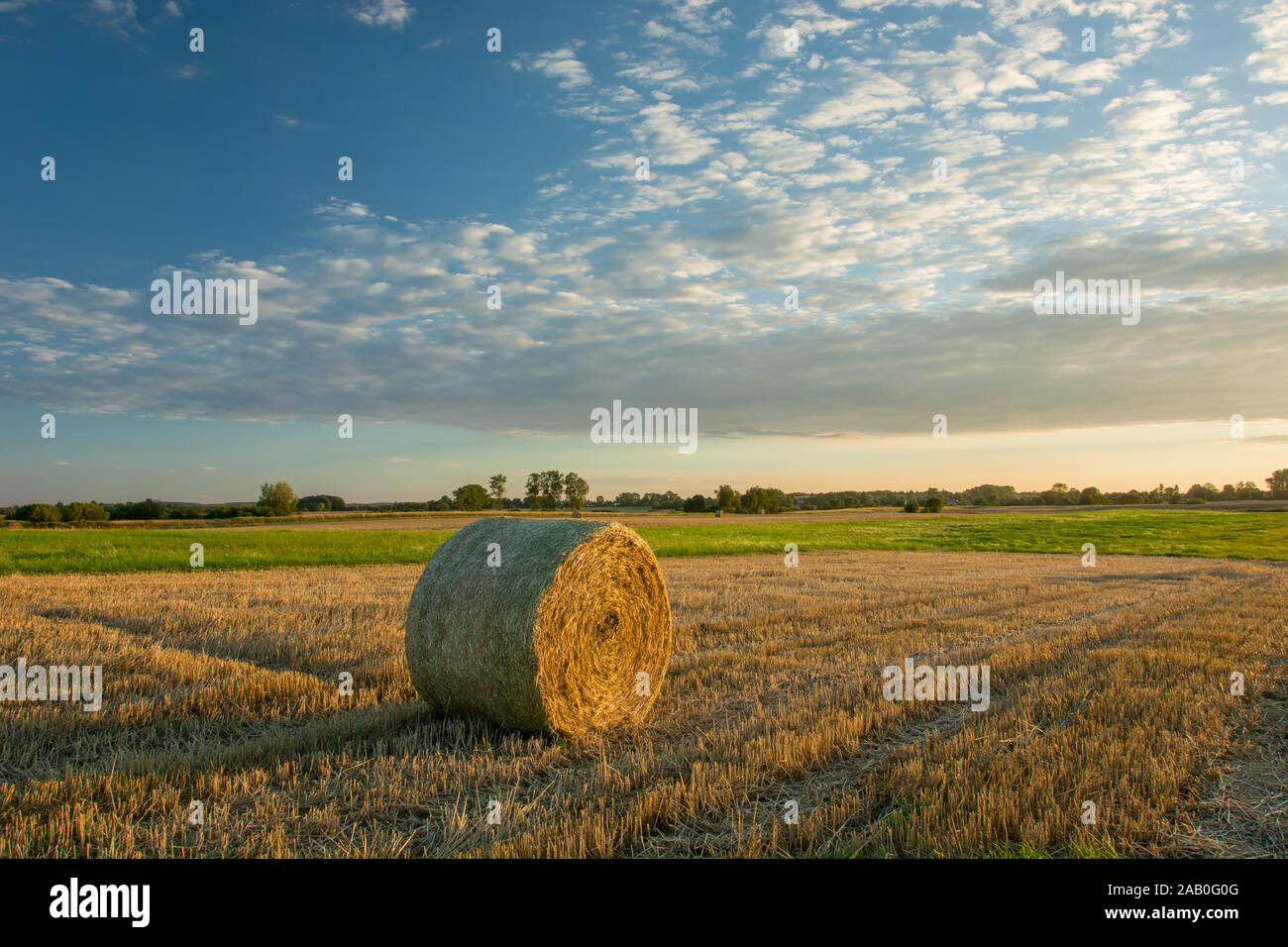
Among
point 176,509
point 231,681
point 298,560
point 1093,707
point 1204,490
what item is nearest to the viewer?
point 1093,707

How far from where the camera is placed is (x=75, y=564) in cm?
2006

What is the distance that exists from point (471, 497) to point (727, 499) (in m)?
35.5

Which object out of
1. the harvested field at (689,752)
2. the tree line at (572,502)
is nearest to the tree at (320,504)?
the tree line at (572,502)

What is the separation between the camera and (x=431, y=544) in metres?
32.9

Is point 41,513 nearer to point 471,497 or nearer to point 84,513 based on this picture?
point 84,513

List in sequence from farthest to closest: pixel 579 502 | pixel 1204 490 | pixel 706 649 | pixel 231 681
A: pixel 1204 490
pixel 579 502
pixel 706 649
pixel 231 681

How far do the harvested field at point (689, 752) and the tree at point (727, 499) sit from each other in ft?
297

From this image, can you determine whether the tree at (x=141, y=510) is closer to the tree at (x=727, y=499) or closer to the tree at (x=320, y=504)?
the tree at (x=320, y=504)

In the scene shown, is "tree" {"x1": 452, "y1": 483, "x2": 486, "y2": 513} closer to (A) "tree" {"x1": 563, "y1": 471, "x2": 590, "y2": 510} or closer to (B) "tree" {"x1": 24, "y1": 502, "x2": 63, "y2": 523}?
(A) "tree" {"x1": 563, "y1": 471, "x2": 590, "y2": 510}

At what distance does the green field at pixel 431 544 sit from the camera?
71.5 feet

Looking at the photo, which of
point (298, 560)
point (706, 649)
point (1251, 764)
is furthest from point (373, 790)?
point (298, 560)

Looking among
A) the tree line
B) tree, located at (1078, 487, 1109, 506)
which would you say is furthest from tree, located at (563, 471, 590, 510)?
tree, located at (1078, 487, 1109, 506)

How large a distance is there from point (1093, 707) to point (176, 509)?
300ft
